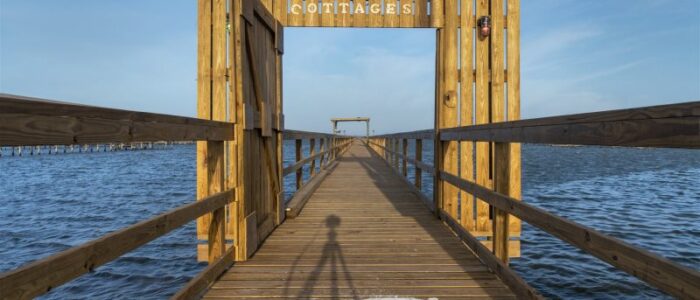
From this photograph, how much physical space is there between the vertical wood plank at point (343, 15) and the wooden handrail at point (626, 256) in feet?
13.9

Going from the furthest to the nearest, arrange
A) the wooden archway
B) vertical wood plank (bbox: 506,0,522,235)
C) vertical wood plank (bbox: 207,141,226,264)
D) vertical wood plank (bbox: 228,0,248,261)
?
vertical wood plank (bbox: 506,0,522,235) → the wooden archway → vertical wood plank (bbox: 228,0,248,261) → vertical wood plank (bbox: 207,141,226,264)

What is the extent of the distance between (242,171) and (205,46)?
2.45 m

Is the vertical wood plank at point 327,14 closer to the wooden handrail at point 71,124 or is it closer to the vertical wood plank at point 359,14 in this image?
the vertical wood plank at point 359,14

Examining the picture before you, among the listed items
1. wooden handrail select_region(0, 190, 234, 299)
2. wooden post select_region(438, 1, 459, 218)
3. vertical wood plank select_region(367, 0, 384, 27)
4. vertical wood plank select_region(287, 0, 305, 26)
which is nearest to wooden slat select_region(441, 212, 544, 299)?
wooden post select_region(438, 1, 459, 218)

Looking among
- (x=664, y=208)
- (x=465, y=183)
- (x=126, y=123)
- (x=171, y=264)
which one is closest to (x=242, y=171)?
(x=126, y=123)

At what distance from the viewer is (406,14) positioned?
18.9 feet

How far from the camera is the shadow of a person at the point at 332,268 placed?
9.24ft

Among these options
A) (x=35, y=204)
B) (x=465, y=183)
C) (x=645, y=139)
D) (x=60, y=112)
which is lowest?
(x=35, y=204)

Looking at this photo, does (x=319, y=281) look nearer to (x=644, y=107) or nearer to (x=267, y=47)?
(x=644, y=107)

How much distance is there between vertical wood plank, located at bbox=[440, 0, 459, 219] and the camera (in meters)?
5.02

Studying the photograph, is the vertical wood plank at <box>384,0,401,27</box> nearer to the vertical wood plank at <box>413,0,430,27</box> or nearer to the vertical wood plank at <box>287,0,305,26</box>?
the vertical wood plank at <box>413,0,430,27</box>

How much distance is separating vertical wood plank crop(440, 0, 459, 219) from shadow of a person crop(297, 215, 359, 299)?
165 cm

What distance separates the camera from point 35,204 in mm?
16641

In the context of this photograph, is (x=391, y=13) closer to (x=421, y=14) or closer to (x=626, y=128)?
(x=421, y=14)
